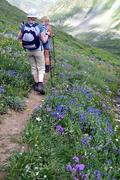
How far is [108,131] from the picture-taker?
1228 centimetres

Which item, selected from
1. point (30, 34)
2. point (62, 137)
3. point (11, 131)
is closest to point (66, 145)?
point (62, 137)

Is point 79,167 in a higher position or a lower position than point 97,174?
higher

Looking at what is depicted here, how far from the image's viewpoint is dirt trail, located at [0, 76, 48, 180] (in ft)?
30.4

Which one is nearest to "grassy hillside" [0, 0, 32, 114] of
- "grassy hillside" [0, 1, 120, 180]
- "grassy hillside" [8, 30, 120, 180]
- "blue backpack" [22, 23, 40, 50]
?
"grassy hillside" [0, 1, 120, 180]

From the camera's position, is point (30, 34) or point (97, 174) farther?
point (30, 34)

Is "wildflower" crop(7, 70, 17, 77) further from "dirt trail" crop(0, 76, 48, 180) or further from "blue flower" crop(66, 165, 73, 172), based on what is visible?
"blue flower" crop(66, 165, 73, 172)

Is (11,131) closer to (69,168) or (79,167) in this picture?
(69,168)

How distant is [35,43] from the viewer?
616 inches

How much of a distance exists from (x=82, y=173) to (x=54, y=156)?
2.79 feet

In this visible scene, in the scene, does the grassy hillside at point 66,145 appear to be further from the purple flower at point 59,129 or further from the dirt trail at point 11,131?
the dirt trail at point 11,131

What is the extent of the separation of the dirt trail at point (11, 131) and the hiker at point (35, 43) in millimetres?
2133

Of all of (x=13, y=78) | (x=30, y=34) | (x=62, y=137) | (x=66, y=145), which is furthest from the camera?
(x=13, y=78)

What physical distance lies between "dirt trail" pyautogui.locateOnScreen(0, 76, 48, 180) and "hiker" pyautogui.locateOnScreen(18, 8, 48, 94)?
7.00 ft

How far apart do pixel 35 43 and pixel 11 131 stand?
5.43 m
